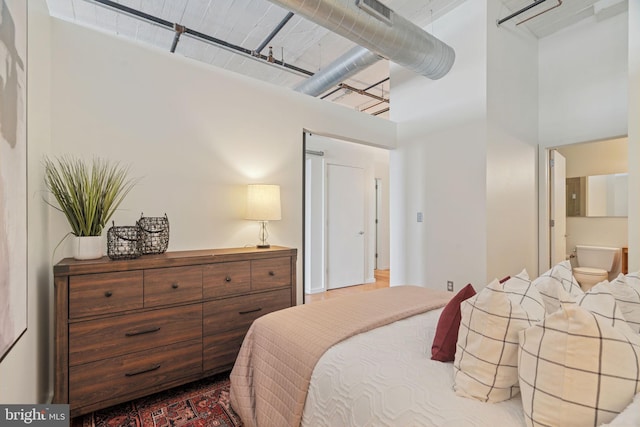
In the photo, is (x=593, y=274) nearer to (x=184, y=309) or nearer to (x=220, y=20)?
(x=184, y=309)

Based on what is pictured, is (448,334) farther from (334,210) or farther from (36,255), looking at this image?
(334,210)

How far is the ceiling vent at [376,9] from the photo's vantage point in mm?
2529

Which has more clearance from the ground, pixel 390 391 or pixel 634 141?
pixel 634 141

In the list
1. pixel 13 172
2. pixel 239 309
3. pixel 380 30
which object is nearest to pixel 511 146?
pixel 380 30

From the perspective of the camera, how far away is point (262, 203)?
2.65m

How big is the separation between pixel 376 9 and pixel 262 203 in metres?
1.88

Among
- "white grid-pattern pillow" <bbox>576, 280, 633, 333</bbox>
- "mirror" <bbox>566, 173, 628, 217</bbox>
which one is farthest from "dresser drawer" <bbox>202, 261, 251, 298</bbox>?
"mirror" <bbox>566, 173, 628, 217</bbox>

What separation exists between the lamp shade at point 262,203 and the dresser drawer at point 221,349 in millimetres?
903

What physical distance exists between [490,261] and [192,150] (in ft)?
10.1

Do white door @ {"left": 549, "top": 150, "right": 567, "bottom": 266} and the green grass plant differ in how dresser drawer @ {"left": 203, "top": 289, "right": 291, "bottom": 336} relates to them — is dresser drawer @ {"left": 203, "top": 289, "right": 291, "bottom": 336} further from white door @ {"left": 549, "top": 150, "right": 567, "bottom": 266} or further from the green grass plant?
white door @ {"left": 549, "top": 150, "right": 567, "bottom": 266}

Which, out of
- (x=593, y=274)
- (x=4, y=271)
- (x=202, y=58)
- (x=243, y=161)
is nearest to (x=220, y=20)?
(x=202, y=58)

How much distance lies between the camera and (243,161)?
2.83m

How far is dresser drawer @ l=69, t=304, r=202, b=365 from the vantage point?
171 cm

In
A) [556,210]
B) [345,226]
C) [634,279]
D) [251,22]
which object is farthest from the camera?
[345,226]
